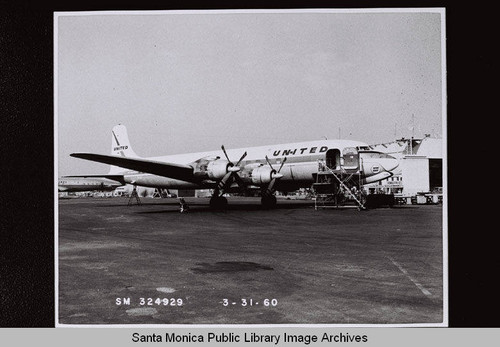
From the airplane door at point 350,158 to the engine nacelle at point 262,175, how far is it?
3084mm

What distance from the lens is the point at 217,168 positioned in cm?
1702

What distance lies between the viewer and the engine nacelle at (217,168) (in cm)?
1686

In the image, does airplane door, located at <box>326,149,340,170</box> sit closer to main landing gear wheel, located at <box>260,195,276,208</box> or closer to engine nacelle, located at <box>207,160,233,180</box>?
main landing gear wheel, located at <box>260,195,276,208</box>

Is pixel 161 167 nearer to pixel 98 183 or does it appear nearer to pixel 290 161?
pixel 290 161

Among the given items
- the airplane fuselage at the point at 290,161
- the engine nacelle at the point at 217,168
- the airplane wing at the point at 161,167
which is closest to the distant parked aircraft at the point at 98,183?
the airplane wing at the point at 161,167

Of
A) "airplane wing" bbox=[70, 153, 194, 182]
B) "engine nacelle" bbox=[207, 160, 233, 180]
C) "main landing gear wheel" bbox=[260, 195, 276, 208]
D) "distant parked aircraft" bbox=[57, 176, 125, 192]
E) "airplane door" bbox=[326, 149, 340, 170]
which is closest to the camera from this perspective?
"airplane wing" bbox=[70, 153, 194, 182]

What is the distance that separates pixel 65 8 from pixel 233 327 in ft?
19.6

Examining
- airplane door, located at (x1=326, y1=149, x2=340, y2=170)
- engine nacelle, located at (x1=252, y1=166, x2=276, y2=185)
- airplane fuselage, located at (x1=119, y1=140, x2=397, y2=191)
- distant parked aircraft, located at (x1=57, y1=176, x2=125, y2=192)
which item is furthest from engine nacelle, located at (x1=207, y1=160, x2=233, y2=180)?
distant parked aircraft, located at (x1=57, y1=176, x2=125, y2=192)

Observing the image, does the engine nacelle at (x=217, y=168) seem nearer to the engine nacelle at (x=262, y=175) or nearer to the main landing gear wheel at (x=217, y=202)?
the engine nacelle at (x=262, y=175)

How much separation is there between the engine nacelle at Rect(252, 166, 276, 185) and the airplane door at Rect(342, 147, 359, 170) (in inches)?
121

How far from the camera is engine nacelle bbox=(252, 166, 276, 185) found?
56.6 ft
